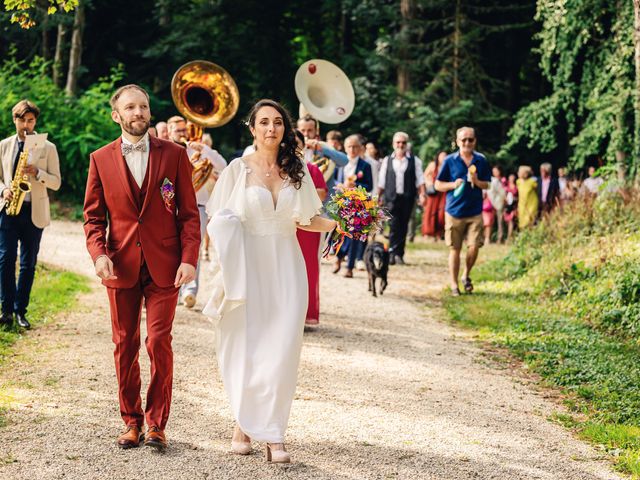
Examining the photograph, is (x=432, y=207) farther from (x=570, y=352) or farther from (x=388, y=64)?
(x=570, y=352)

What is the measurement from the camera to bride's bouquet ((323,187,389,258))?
6.61 metres

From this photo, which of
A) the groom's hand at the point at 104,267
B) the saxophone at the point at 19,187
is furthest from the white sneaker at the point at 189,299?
the groom's hand at the point at 104,267

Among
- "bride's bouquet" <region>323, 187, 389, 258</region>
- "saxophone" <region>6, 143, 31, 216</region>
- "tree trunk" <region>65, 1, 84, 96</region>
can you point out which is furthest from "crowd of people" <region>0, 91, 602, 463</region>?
"tree trunk" <region>65, 1, 84, 96</region>

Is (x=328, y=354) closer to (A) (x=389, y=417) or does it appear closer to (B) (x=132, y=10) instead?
(A) (x=389, y=417)

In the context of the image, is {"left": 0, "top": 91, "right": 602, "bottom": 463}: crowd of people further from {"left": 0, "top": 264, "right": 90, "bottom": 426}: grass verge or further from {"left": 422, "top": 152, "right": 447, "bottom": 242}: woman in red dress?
{"left": 422, "top": 152, "right": 447, "bottom": 242}: woman in red dress

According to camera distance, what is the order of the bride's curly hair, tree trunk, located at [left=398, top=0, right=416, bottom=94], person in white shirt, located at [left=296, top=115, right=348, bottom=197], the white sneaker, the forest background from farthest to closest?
tree trunk, located at [left=398, top=0, right=416, bottom=94] < the forest background < person in white shirt, located at [left=296, top=115, right=348, bottom=197] < the white sneaker < the bride's curly hair

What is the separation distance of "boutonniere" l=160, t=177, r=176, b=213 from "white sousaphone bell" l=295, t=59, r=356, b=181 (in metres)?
7.60

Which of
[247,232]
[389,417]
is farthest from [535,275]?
[247,232]

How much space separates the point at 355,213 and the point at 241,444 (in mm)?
1764

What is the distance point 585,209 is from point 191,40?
74.0ft

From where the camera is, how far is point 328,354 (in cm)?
955

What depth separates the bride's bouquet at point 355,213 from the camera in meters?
6.61

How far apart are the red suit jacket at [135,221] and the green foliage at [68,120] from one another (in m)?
19.5

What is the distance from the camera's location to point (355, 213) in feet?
21.7
